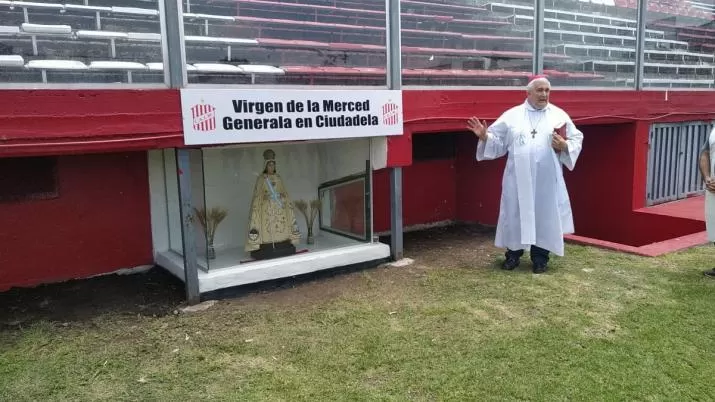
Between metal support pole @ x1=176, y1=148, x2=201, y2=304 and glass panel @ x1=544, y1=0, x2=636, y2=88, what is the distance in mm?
4848

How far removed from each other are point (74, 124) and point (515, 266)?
4291 millimetres

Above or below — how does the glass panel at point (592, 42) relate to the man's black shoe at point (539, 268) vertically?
above

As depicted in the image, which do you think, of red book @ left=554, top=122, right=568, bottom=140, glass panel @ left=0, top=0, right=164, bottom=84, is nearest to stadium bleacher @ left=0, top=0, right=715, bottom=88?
glass panel @ left=0, top=0, right=164, bottom=84

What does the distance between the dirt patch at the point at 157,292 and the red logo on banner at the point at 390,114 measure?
155 centimetres

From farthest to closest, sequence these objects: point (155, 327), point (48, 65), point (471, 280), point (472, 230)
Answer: point (472, 230)
point (471, 280)
point (155, 327)
point (48, 65)

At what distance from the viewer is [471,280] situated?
554cm

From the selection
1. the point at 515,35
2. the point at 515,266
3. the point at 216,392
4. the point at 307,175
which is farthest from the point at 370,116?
the point at 216,392

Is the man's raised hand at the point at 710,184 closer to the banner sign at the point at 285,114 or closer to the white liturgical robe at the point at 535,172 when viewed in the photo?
the white liturgical robe at the point at 535,172

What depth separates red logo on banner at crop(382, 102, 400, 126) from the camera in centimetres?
580

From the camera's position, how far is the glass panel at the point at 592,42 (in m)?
7.43

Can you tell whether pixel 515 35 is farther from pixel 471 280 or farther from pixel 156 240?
pixel 156 240

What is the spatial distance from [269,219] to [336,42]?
1.94m

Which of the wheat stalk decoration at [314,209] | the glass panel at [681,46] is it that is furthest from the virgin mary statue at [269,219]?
the glass panel at [681,46]

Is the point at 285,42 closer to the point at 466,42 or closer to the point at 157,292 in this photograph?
the point at 466,42
